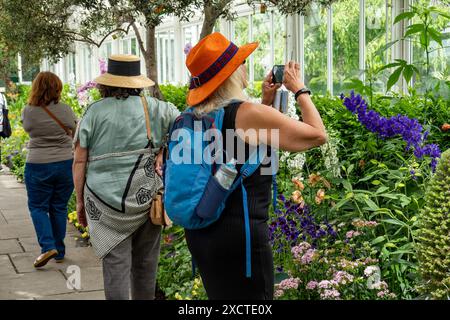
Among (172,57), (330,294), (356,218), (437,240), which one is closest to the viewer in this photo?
(437,240)

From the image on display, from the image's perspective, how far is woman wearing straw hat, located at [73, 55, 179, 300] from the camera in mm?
3881

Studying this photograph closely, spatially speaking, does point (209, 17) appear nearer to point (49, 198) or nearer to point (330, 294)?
point (49, 198)

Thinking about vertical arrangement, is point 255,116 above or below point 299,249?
above

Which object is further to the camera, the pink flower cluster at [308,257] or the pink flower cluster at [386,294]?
the pink flower cluster at [308,257]

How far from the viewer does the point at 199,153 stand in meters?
2.75

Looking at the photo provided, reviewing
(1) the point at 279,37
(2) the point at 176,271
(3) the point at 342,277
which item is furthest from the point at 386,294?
(1) the point at 279,37

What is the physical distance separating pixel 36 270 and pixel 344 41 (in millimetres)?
6856

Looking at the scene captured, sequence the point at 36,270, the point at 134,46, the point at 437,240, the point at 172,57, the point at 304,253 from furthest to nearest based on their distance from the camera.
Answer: the point at 134,46 < the point at 172,57 < the point at 36,270 < the point at 304,253 < the point at 437,240

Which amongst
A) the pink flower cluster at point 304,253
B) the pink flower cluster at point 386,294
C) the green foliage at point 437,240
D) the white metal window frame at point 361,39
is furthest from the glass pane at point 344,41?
the green foliage at point 437,240

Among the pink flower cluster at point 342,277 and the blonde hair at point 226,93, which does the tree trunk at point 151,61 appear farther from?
the blonde hair at point 226,93

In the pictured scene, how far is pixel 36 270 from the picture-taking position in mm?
5992

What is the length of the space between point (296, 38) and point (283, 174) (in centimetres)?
715

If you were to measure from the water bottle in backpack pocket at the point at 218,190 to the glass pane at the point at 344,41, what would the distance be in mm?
8391

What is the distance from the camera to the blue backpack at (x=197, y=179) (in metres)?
2.68
